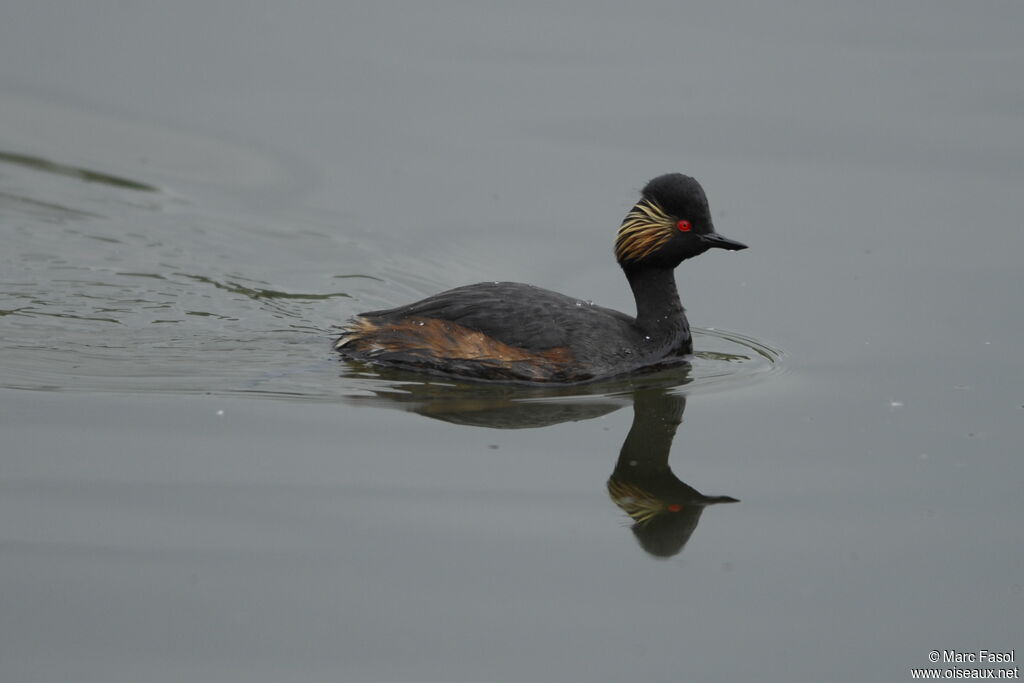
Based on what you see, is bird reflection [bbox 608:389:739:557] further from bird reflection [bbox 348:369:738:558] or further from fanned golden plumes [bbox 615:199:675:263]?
fanned golden plumes [bbox 615:199:675:263]

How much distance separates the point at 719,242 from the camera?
1055 centimetres

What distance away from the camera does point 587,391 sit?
9992mm

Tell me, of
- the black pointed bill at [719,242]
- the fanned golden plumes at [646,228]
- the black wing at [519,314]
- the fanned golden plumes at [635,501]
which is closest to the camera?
the fanned golden plumes at [635,501]

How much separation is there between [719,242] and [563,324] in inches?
53.0

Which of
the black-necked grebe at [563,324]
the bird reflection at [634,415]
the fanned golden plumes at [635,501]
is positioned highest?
the black-necked grebe at [563,324]

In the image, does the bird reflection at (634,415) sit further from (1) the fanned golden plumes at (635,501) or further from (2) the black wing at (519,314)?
(2) the black wing at (519,314)

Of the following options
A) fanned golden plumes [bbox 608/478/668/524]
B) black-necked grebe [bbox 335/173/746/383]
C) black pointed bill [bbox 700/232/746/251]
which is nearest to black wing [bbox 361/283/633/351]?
black-necked grebe [bbox 335/173/746/383]

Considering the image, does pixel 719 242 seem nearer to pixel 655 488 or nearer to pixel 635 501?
pixel 655 488

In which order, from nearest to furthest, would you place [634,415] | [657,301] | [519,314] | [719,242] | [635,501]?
[635,501] < [634,415] < [519,314] < [719,242] < [657,301]

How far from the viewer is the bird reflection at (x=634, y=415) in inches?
316

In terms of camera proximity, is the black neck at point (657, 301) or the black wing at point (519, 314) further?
the black neck at point (657, 301)

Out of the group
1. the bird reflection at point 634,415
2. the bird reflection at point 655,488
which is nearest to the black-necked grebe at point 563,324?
Answer: the bird reflection at point 634,415

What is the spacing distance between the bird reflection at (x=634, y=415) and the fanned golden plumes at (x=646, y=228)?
94 centimetres

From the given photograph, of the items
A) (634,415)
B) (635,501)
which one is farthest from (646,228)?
(635,501)
